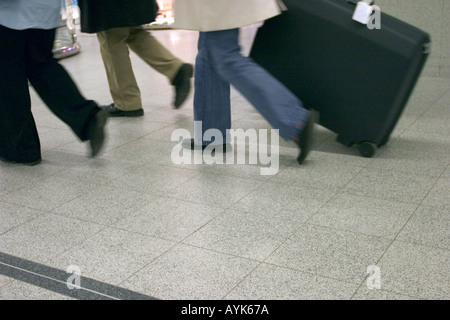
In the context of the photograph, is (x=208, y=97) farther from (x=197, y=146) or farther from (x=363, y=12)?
(x=363, y=12)

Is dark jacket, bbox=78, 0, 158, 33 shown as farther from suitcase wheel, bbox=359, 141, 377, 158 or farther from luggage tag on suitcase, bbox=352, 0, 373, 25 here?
suitcase wheel, bbox=359, 141, 377, 158

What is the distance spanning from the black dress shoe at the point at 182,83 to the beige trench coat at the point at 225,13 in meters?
0.93

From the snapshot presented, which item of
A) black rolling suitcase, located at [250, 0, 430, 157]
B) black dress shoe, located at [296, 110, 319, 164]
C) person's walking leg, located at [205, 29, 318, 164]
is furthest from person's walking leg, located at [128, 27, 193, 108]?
black dress shoe, located at [296, 110, 319, 164]

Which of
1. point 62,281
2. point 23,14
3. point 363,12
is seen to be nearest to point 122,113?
point 23,14

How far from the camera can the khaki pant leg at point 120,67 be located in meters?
3.40

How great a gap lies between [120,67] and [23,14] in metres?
0.97

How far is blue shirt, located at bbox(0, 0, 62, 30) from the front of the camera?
2.52 metres

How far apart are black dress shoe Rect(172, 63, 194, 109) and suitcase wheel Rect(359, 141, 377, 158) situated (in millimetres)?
1184

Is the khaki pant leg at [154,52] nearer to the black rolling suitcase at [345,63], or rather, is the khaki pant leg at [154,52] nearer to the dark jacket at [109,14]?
the dark jacket at [109,14]

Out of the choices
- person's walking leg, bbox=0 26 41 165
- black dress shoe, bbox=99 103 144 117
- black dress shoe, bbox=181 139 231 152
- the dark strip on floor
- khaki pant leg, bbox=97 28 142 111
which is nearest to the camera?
the dark strip on floor

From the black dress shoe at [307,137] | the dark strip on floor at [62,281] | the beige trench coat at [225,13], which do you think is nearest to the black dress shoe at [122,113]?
the beige trench coat at [225,13]

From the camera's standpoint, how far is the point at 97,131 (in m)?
2.71

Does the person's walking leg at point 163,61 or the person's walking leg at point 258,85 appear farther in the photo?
the person's walking leg at point 163,61
